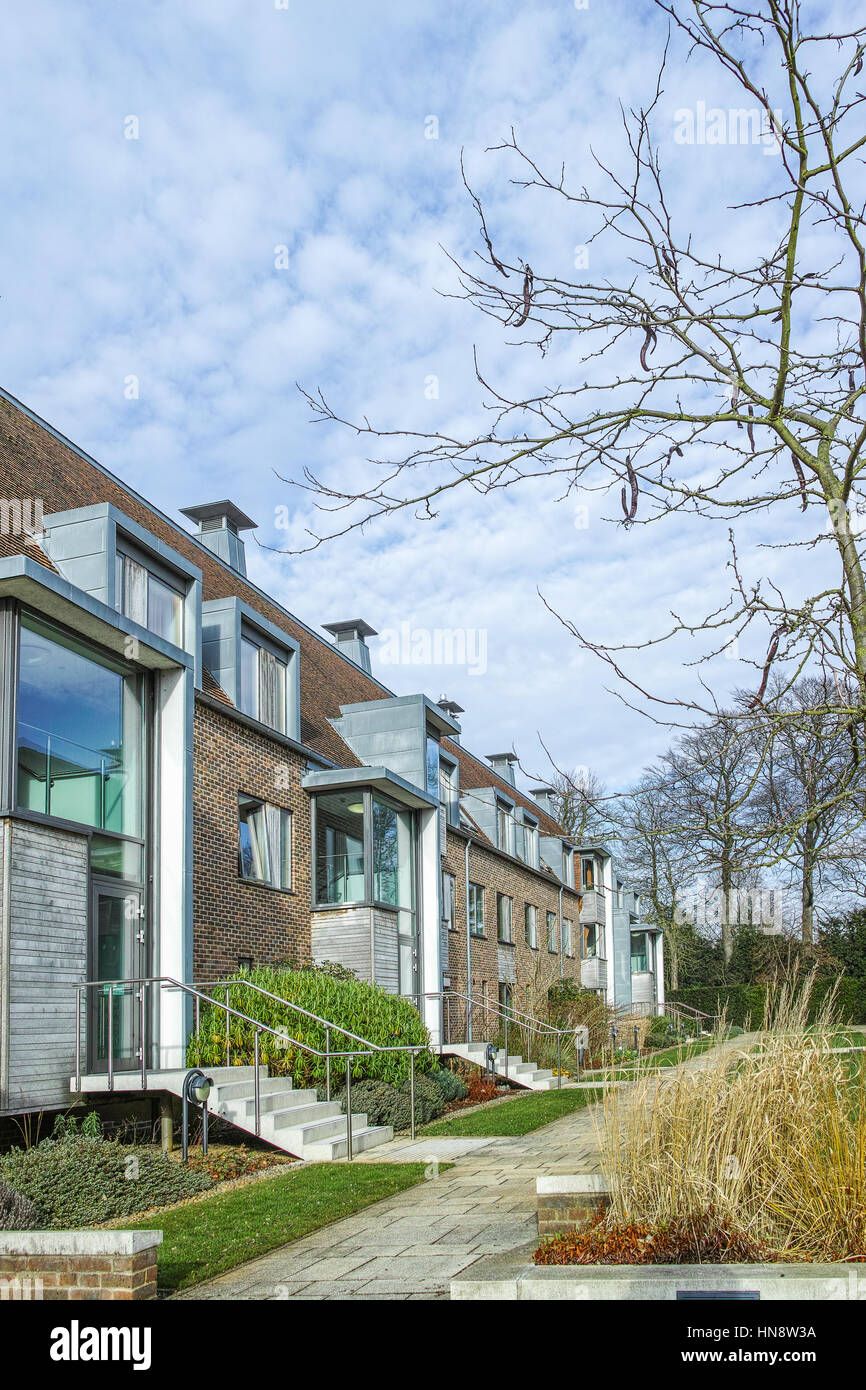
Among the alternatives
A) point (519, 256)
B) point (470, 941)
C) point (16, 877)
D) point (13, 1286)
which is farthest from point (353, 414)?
point (470, 941)

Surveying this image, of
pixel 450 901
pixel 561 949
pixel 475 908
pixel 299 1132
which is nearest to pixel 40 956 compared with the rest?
pixel 299 1132

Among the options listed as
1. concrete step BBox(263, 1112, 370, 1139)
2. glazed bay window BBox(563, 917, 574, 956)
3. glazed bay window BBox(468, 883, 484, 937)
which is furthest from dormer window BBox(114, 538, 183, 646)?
glazed bay window BBox(563, 917, 574, 956)

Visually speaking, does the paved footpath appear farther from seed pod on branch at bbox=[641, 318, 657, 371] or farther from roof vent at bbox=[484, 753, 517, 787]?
roof vent at bbox=[484, 753, 517, 787]

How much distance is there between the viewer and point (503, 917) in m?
29.3

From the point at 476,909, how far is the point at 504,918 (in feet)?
9.10

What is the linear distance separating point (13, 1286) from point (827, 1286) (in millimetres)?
3481

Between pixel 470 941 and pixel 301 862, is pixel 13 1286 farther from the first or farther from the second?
pixel 470 941

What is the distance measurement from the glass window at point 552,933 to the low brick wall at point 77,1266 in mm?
29167

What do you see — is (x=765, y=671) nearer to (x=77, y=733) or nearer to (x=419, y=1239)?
(x=419, y=1239)

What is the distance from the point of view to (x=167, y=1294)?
616 centimetres

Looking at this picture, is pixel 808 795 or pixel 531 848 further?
pixel 531 848

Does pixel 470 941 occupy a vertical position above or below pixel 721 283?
below

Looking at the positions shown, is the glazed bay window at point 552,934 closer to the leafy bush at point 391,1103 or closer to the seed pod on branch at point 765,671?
the leafy bush at point 391,1103

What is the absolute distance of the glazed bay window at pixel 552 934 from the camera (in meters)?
34.0
